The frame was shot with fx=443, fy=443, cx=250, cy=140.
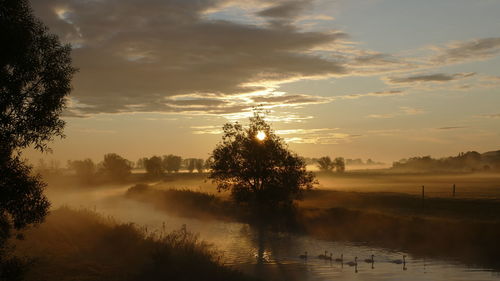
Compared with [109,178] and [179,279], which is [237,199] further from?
[109,178]

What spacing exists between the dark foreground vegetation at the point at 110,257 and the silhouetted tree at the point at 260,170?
64.1 feet

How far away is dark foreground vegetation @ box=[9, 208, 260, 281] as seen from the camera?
2728 centimetres

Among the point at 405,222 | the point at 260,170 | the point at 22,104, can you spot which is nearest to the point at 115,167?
the point at 260,170

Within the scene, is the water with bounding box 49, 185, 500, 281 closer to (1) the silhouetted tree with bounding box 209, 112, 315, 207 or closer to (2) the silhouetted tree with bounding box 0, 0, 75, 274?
(1) the silhouetted tree with bounding box 209, 112, 315, 207

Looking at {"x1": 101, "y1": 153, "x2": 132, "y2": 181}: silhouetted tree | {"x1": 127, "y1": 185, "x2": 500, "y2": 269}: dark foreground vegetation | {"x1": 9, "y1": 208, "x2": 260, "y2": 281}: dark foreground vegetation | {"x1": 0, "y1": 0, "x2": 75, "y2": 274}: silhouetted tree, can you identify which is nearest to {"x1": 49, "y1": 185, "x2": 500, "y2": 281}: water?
{"x1": 127, "y1": 185, "x2": 500, "y2": 269}: dark foreground vegetation

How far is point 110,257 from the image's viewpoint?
32406 mm

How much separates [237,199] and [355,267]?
24344 mm

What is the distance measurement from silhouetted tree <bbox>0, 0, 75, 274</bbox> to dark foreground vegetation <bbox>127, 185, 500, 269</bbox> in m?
33.2

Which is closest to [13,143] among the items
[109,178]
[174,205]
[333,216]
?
[333,216]

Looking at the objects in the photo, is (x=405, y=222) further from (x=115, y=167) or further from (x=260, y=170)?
(x=115, y=167)

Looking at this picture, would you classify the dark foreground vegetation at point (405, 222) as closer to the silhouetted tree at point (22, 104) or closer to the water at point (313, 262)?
the water at point (313, 262)

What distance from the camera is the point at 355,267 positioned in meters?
35.2

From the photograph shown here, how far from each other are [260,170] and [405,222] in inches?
738

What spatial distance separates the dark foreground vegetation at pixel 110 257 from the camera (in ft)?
89.5
